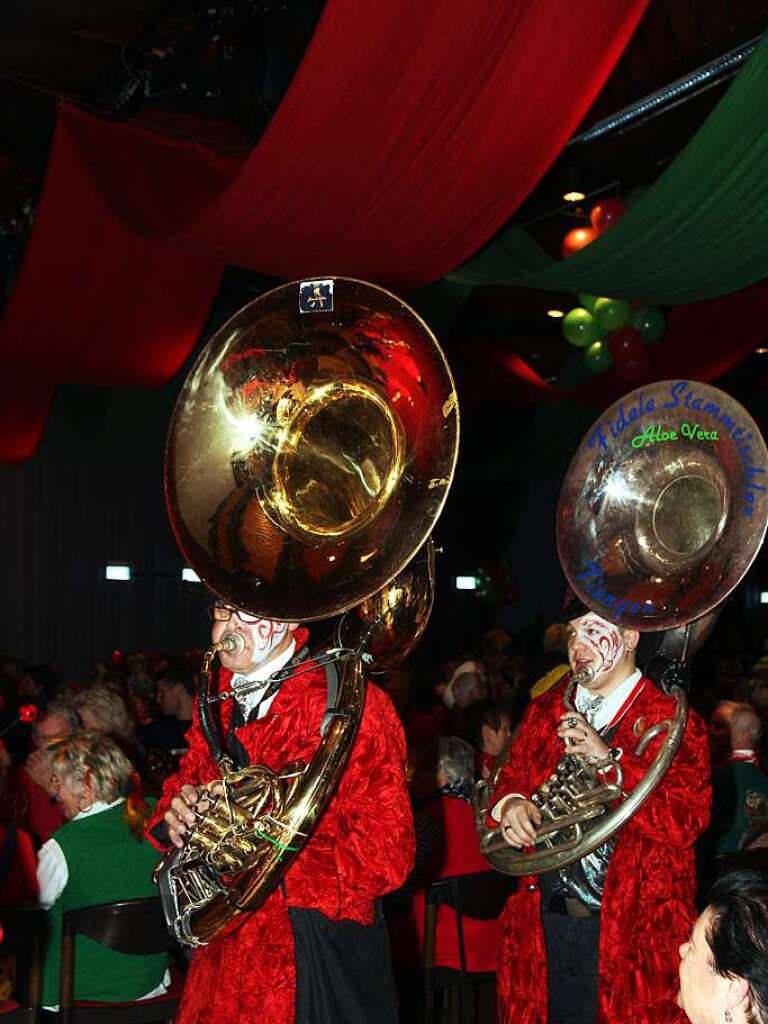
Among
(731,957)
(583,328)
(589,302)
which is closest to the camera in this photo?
(731,957)

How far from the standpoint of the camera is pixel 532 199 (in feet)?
31.0

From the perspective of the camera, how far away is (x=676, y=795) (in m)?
2.85

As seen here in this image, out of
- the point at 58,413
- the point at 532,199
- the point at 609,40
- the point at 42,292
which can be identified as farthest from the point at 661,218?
the point at 58,413

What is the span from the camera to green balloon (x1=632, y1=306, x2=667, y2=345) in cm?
852

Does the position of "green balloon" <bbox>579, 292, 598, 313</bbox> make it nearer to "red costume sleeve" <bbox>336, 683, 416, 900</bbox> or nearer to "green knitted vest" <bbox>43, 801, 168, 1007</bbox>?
"green knitted vest" <bbox>43, 801, 168, 1007</bbox>

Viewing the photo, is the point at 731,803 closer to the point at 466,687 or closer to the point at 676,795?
the point at 676,795

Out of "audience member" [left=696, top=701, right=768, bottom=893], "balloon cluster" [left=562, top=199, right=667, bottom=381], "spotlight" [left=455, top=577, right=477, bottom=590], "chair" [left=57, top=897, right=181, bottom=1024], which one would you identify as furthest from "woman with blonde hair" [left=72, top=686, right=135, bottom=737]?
"spotlight" [left=455, top=577, right=477, bottom=590]

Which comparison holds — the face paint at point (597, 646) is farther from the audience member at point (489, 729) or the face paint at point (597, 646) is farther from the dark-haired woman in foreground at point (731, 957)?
the audience member at point (489, 729)

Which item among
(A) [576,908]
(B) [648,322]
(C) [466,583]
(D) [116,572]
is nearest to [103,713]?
(A) [576,908]

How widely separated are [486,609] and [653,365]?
8.24m

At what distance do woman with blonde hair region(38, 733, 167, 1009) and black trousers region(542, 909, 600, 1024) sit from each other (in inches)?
51.4

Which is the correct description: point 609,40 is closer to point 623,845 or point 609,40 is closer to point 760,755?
point 623,845

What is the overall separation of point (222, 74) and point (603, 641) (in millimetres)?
5624

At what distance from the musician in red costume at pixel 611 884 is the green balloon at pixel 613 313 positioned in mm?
5708
